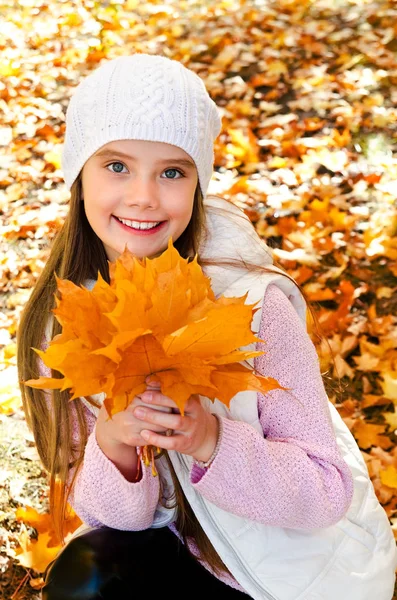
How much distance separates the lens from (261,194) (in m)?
3.47

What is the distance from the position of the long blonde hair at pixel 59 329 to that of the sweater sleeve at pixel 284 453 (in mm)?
266

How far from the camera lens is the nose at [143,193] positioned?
1481 millimetres

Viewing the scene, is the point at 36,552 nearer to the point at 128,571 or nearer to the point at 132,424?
the point at 128,571

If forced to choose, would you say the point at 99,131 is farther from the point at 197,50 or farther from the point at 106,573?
the point at 197,50

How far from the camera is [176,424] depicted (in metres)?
1.17

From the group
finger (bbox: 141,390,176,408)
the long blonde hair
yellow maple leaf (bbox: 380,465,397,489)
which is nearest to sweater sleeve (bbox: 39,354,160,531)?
the long blonde hair

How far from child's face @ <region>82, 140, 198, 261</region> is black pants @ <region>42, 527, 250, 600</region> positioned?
64 centimetres

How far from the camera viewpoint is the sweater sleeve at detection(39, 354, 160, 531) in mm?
1473

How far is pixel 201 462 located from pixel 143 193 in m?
0.54

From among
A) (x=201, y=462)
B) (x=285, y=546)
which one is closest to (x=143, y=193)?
(x=201, y=462)

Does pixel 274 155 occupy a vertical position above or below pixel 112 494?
below

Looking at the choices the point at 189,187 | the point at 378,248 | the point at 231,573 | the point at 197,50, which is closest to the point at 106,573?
the point at 231,573

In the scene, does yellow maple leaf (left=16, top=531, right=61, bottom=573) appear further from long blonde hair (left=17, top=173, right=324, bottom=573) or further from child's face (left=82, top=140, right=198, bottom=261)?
child's face (left=82, top=140, right=198, bottom=261)

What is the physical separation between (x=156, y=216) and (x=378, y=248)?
1748 millimetres
